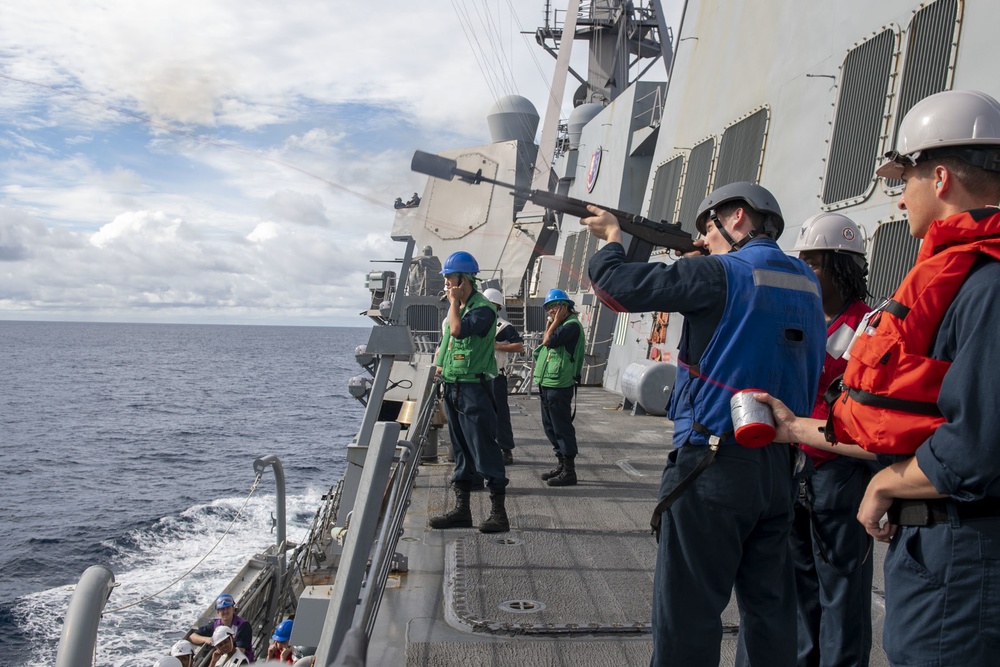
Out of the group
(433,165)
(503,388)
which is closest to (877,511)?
(433,165)

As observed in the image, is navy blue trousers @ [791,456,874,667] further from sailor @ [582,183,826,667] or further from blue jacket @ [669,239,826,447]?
blue jacket @ [669,239,826,447]

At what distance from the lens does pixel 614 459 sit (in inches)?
295

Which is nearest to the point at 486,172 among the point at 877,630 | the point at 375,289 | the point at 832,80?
the point at 375,289

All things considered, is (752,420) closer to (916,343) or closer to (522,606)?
(916,343)

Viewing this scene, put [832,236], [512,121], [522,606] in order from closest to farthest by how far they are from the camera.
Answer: [832,236] < [522,606] < [512,121]

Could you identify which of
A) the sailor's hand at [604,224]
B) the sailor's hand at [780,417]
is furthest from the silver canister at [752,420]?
the sailor's hand at [604,224]

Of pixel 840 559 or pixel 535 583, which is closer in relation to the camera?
pixel 840 559

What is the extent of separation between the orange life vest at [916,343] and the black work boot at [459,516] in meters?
3.66

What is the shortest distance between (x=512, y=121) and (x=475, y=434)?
23.7m

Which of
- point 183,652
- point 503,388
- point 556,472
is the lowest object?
point 183,652

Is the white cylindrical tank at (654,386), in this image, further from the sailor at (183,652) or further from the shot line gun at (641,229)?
the shot line gun at (641,229)

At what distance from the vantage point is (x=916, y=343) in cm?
152

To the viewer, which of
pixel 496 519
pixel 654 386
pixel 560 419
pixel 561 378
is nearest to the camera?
pixel 496 519

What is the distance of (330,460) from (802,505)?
25540mm
